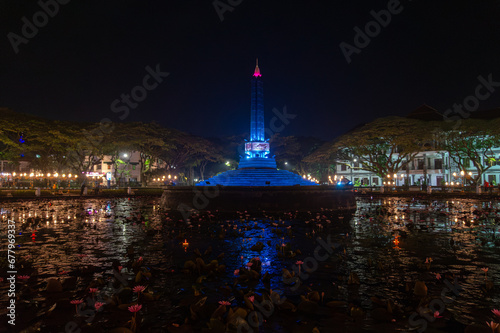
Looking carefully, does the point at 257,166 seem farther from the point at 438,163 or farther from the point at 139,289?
the point at 438,163

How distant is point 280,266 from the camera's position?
21.3 feet

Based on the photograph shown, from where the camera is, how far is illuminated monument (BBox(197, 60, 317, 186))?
2617 centimetres

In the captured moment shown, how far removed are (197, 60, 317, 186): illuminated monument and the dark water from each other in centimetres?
1207

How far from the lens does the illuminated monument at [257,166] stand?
26172 mm

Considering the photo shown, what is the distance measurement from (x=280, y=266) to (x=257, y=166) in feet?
83.6

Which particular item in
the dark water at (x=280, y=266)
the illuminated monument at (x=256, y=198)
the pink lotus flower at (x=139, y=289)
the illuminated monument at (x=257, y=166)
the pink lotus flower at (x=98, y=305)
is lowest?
the dark water at (x=280, y=266)

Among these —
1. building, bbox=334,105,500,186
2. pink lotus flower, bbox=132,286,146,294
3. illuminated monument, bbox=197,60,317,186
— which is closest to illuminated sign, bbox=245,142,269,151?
illuminated monument, bbox=197,60,317,186

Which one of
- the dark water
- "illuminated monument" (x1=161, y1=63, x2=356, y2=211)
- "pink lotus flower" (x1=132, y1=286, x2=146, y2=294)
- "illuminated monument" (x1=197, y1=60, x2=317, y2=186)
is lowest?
the dark water

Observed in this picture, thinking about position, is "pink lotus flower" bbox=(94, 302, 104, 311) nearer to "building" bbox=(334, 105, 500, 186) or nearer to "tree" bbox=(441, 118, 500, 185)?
"tree" bbox=(441, 118, 500, 185)

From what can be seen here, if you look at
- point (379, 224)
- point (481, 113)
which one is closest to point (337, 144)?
point (481, 113)

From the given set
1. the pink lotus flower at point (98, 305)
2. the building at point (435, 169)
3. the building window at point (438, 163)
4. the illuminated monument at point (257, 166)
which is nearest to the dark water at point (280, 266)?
the pink lotus flower at point (98, 305)

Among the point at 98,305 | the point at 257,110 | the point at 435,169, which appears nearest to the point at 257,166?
the point at 257,110

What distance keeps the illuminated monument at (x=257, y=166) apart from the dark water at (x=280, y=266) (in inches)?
475

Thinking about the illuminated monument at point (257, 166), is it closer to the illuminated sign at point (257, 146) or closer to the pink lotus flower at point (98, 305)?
the illuminated sign at point (257, 146)
